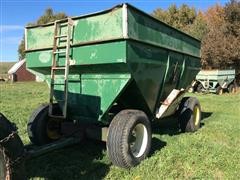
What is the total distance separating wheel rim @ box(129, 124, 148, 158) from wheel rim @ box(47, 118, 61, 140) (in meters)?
1.60

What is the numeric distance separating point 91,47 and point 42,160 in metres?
1.91

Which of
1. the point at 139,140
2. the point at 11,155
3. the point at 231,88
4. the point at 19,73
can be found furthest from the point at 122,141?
the point at 19,73

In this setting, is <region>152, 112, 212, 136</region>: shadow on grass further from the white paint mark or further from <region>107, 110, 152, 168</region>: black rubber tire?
the white paint mark

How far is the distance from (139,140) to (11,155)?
2.49 metres

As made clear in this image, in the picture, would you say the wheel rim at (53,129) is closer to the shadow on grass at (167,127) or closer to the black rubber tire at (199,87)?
the shadow on grass at (167,127)

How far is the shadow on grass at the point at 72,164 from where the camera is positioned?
196 inches

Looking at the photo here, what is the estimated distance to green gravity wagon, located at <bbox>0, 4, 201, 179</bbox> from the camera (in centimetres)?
527

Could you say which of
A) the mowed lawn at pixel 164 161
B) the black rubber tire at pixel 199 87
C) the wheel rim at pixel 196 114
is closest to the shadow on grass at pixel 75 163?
the mowed lawn at pixel 164 161

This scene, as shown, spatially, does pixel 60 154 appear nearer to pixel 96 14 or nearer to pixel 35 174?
pixel 35 174

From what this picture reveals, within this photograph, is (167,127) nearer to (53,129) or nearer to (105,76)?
(53,129)

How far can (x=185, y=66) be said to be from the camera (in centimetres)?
790

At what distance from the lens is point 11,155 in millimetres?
3740

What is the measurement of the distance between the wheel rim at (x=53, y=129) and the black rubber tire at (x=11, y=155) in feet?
8.23

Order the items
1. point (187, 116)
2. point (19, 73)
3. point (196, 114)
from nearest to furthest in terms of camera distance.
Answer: point (187, 116) < point (196, 114) < point (19, 73)
